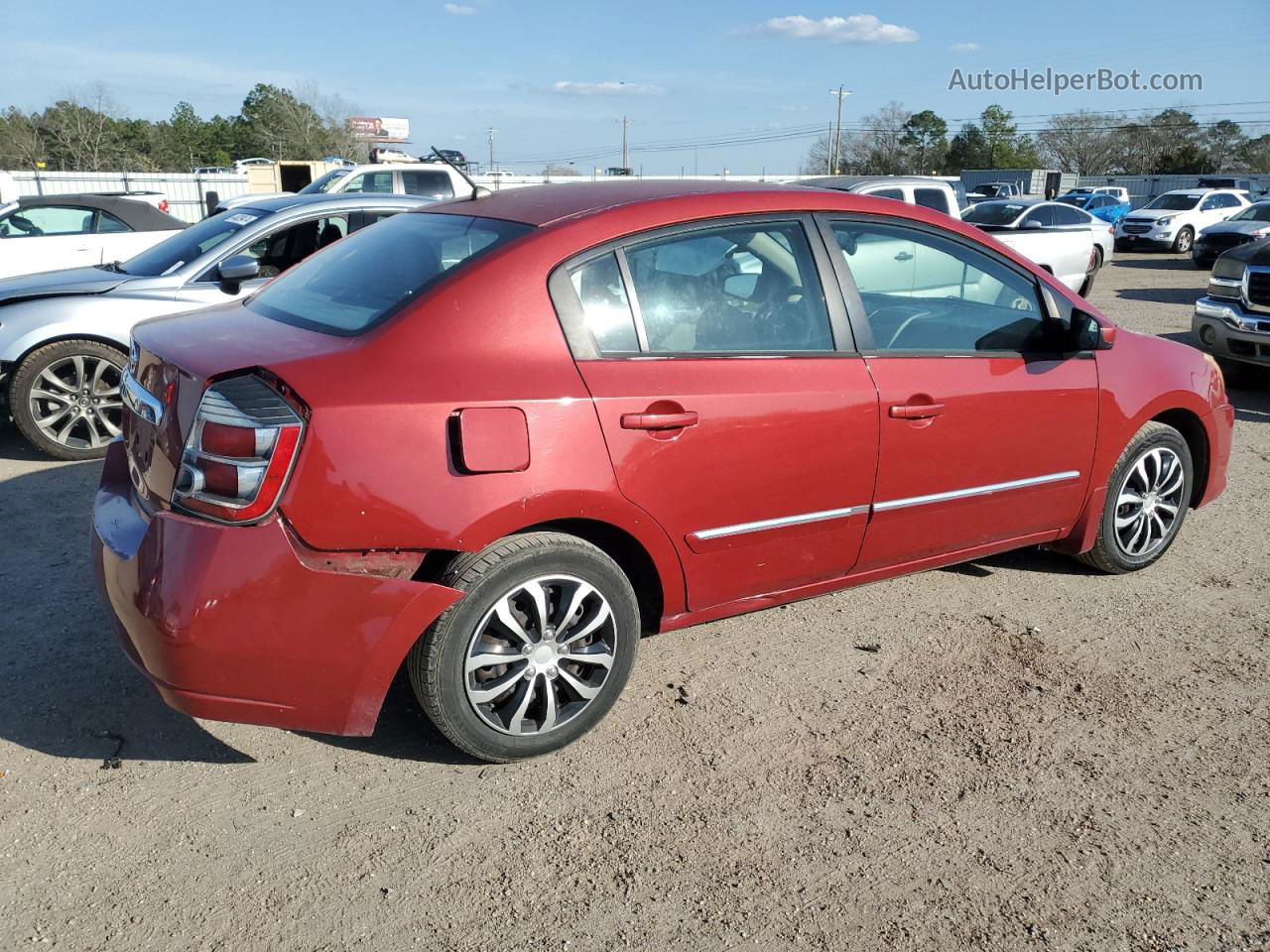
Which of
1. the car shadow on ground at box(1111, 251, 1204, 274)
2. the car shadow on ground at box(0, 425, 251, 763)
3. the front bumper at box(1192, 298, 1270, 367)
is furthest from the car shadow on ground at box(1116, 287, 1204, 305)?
the car shadow on ground at box(0, 425, 251, 763)

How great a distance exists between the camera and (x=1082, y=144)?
273 ft

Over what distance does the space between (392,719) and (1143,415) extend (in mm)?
3334

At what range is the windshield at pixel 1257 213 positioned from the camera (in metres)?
21.5

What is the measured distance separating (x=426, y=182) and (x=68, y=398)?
12355 millimetres

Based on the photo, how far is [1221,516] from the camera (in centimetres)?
552

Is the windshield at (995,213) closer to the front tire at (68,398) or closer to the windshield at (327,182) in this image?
the windshield at (327,182)

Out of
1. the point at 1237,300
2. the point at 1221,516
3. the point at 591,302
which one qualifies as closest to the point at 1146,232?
the point at 1237,300

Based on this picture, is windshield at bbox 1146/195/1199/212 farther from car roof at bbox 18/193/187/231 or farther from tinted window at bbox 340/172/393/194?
car roof at bbox 18/193/187/231

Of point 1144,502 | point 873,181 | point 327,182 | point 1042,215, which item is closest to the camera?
point 1144,502

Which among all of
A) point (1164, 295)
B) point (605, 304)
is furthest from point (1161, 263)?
point (605, 304)

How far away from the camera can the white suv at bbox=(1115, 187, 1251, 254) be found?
2609 cm

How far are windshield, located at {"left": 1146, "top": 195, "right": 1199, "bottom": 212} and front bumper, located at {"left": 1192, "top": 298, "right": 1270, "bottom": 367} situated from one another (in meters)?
20.9

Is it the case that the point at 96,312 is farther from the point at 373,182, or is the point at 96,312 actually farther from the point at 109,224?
the point at 373,182

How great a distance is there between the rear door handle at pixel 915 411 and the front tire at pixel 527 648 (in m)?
1.17
